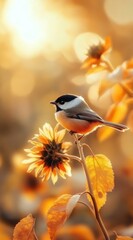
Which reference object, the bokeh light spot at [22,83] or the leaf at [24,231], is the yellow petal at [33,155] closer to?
the leaf at [24,231]

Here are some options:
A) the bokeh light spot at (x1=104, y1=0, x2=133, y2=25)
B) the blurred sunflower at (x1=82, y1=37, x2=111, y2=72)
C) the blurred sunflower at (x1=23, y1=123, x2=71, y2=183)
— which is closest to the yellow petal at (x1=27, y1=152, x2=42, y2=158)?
the blurred sunflower at (x1=23, y1=123, x2=71, y2=183)

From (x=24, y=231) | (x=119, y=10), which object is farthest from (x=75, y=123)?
(x=119, y=10)

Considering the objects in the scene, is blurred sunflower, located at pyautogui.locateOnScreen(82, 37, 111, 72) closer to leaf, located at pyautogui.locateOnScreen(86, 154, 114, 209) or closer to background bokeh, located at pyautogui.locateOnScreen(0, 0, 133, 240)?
leaf, located at pyautogui.locateOnScreen(86, 154, 114, 209)

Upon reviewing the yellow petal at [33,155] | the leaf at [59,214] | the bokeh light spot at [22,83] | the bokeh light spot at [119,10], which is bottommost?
the leaf at [59,214]

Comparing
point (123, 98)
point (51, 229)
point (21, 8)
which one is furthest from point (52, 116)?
point (51, 229)

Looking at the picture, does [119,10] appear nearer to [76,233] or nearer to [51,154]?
[76,233]

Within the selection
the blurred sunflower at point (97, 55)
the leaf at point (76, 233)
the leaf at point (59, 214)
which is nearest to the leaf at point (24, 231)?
the leaf at point (59, 214)

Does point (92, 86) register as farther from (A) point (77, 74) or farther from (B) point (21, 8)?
(B) point (21, 8)

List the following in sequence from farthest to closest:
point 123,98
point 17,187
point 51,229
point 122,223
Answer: point 17,187 → point 122,223 → point 123,98 → point 51,229
